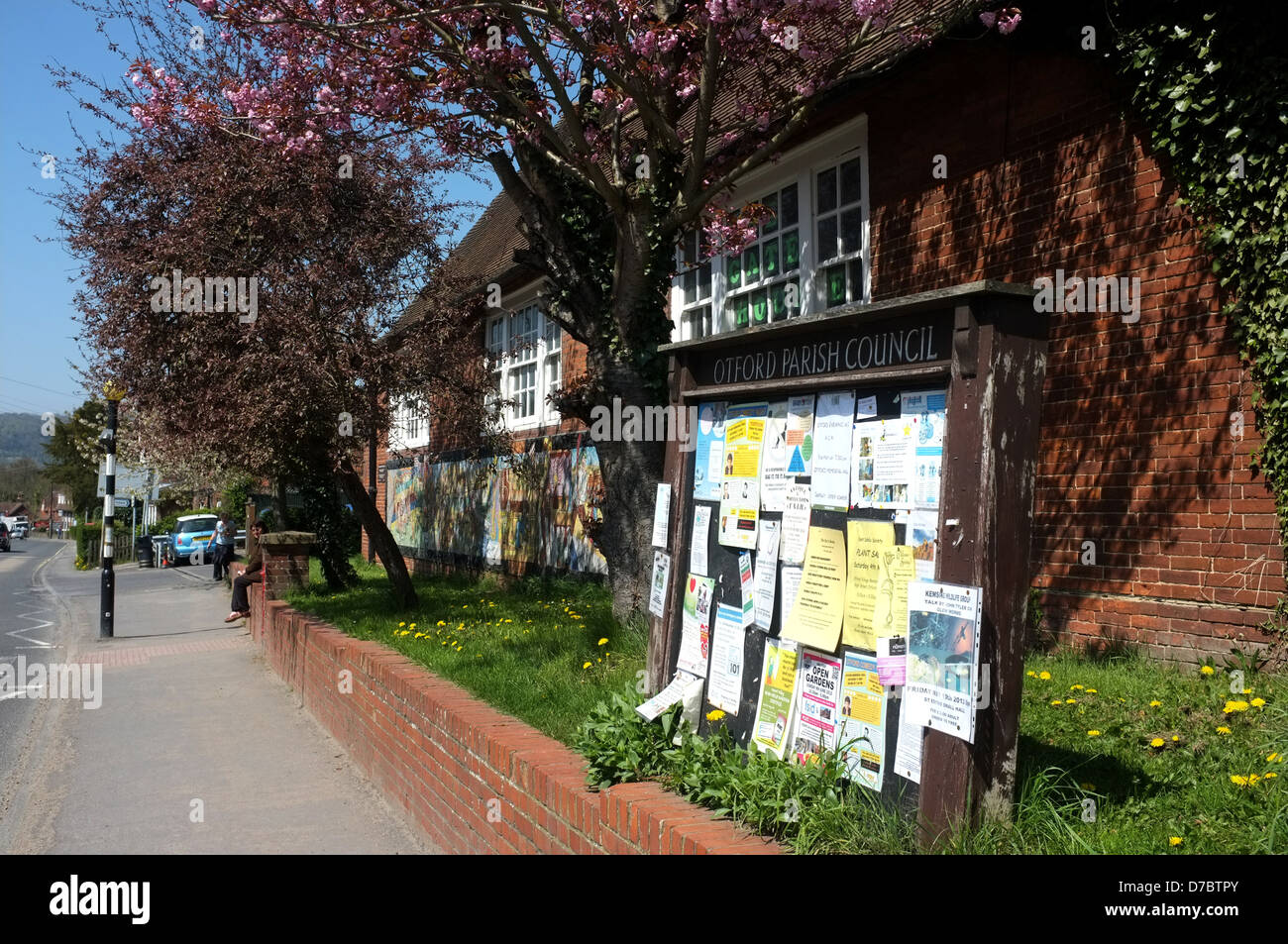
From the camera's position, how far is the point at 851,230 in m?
10.1

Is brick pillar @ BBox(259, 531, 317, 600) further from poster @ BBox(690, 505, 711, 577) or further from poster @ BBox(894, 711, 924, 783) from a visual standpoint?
poster @ BBox(894, 711, 924, 783)

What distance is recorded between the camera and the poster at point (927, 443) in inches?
131

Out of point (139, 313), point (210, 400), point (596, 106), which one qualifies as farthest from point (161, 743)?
point (596, 106)

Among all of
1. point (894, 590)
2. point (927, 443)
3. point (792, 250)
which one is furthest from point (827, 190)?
point (894, 590)

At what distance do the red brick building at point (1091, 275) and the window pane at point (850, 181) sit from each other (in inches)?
1.1

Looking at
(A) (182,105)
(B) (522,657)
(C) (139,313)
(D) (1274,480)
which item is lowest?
(B) (522,657)

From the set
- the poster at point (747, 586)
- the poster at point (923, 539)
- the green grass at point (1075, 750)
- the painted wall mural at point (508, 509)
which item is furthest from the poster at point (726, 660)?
the painted wall mural at point (508, 509)

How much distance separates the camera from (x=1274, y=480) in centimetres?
626

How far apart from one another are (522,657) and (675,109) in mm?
4629

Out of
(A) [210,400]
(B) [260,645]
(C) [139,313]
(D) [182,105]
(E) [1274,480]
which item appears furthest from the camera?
(B) [260,645]

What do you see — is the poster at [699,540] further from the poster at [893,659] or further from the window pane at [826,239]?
the window pane at [826,239]

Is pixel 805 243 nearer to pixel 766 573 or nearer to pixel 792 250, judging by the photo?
pixel 792 250

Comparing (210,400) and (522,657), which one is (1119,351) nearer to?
(522,657)

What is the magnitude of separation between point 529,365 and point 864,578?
47.5ft
